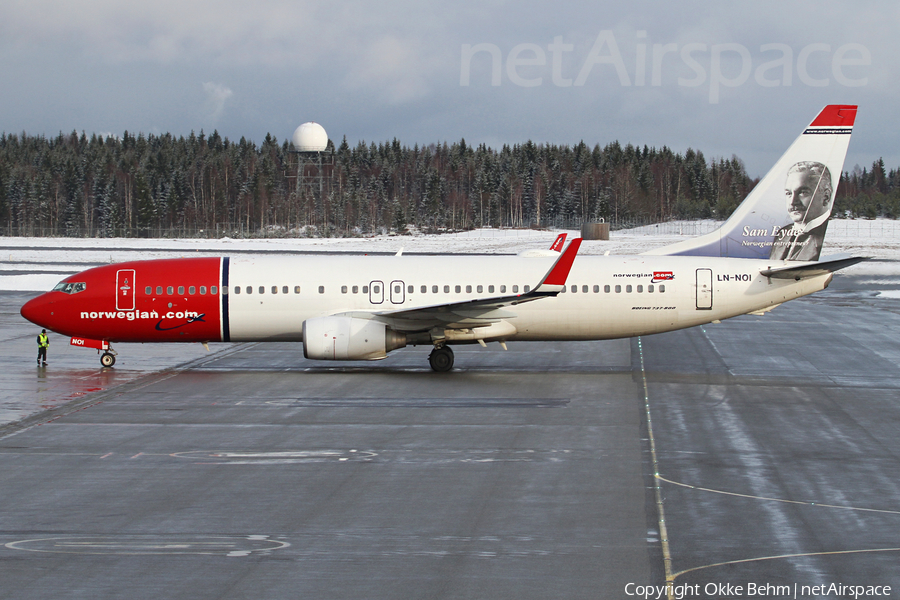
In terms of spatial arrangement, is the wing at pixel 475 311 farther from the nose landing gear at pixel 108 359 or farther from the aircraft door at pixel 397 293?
the nose landing gear at pixel 108 359

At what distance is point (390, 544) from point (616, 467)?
237 inches

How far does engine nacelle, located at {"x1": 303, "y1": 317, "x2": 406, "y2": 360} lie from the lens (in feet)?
87.9

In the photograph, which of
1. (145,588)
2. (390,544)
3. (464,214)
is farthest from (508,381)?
(464,214)

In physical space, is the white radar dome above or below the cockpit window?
above

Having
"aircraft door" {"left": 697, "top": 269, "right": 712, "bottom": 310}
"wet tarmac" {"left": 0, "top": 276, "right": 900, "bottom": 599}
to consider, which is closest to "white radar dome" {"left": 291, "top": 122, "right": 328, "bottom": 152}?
"wet tarmac" {"left": 0, "top": 276, "right": 900, "bottom": 599}

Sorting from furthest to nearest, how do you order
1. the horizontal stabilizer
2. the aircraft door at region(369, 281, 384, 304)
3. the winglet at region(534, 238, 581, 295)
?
the aircraft door at region(369, 281, 384, 304) → the horizontal stabilizer → the winglet at region(534, 238, 581, 295)

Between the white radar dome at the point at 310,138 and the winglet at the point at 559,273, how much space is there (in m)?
117

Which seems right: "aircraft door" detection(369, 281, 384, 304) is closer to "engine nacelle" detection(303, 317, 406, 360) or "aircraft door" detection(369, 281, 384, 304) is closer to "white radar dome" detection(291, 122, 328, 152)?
"engine nacelle" detection(303, 317, 406, 360)

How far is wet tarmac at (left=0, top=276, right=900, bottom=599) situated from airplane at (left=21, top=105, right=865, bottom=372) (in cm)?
146

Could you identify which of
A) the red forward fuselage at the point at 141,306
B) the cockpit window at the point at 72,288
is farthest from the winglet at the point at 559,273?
the cockpit window at the point at 72,288

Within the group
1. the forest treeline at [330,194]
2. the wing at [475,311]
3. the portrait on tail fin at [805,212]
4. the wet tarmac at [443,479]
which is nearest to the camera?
the wet tarmac at [443,479]

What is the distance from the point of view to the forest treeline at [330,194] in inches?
6348

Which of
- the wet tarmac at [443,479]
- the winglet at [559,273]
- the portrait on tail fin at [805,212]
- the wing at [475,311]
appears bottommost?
the wet tarmac at [443,479]

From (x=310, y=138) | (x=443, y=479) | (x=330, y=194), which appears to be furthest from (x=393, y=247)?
(x=443, y=479)
